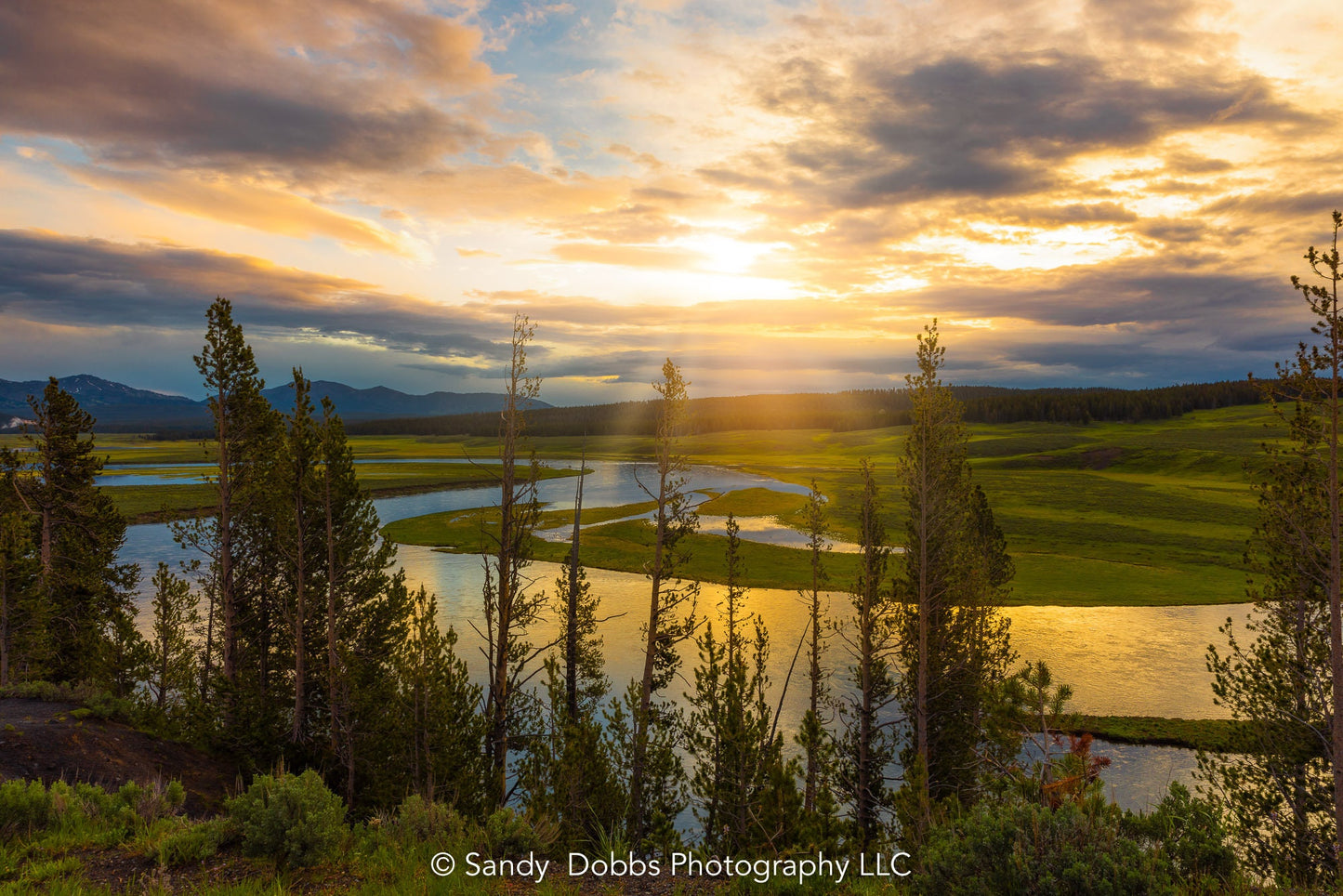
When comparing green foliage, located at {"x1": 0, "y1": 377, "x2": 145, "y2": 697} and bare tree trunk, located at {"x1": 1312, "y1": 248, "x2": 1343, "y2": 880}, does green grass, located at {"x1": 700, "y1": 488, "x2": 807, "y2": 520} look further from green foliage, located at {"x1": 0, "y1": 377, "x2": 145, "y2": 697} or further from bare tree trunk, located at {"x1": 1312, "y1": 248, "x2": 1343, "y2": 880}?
bare tree trunk, located at {"x1": 1312, "y1": 248, "x2": 1343, "y2": 880}

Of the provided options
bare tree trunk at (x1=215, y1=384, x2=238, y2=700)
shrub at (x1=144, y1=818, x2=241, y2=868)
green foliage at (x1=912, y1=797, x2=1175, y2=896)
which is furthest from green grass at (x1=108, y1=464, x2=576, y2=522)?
green foliage at (x1=912, y1=797, x2=1175, y2=896)

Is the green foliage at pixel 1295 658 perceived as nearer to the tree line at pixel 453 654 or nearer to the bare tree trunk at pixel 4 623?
the tree line at pixel 453 654

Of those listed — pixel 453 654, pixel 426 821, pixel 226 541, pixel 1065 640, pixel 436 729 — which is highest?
pixel 226 541

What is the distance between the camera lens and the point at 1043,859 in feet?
23.0

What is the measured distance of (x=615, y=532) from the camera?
77.1m

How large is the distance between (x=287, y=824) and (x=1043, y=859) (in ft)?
30.0

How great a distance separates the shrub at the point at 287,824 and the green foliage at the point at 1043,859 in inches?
299

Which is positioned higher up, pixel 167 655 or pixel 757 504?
pixel 167 655

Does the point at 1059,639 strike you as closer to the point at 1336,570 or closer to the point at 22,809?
the point at 1336,570

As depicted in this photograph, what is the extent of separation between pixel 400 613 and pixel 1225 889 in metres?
26.5

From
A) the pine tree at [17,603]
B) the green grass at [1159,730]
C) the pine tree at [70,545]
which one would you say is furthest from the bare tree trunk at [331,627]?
the green grass at [1159,730]

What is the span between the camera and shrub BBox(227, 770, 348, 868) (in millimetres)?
8281

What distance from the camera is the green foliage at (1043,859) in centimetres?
672

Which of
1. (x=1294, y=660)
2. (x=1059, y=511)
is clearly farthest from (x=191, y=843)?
(x=1059, y=511)
